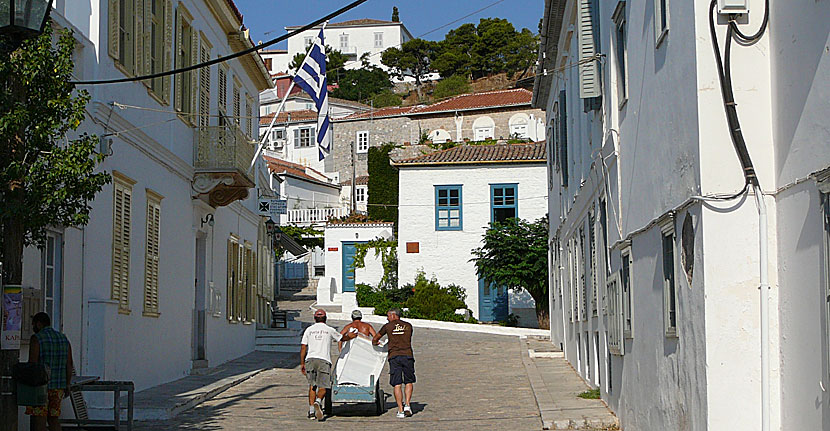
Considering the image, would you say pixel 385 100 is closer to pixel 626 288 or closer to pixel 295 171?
pixel 295 171

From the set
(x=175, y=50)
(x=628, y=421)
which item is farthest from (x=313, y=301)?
(x=628, y=421)

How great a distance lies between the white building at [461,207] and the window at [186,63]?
73.8 feet

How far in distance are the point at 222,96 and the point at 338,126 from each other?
51539 millimetres

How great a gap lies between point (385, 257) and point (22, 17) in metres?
35.6

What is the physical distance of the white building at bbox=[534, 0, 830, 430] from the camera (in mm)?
6434

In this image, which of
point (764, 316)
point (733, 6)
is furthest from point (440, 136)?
Answer: point (764, 316)

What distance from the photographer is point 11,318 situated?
28.6 feet

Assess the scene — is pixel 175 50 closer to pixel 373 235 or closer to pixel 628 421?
pixel 628 421

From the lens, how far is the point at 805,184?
6.48 m

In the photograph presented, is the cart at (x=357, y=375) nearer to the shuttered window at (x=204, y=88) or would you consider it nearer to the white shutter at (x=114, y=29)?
the white shutter at (x=114, y=29)

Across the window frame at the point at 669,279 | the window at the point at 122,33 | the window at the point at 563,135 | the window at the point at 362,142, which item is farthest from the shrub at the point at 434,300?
the window at the point at 362,142

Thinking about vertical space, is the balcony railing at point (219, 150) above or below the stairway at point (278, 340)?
above

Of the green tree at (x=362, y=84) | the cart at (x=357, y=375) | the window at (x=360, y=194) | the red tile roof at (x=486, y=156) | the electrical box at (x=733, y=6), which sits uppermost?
the green tree at (x=362, y=84)

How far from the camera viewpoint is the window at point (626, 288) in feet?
37.3
